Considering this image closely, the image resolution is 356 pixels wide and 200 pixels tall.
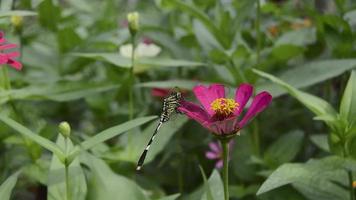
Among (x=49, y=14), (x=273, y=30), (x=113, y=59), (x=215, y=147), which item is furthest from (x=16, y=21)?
(x=273, y=30)

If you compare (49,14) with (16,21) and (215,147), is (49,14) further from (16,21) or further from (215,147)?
(215,147)

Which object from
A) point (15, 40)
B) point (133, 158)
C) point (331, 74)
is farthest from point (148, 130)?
point (15, 40)

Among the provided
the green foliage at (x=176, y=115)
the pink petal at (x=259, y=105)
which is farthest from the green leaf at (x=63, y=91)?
the pink petal at (x=259, y=105)

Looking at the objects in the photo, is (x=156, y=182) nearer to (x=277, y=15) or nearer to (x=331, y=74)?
(x=331, y=74)

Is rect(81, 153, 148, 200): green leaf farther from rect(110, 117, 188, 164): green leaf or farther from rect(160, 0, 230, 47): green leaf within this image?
rect(160, 0, 230, 47): green leaf

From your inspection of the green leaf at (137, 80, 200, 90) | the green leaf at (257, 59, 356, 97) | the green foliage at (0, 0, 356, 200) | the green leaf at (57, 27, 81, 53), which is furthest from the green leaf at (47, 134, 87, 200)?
the green leaf at (57, 27, 81, 53)

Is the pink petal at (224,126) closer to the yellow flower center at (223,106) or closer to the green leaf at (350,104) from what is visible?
the yellow flower center at (223,106)
